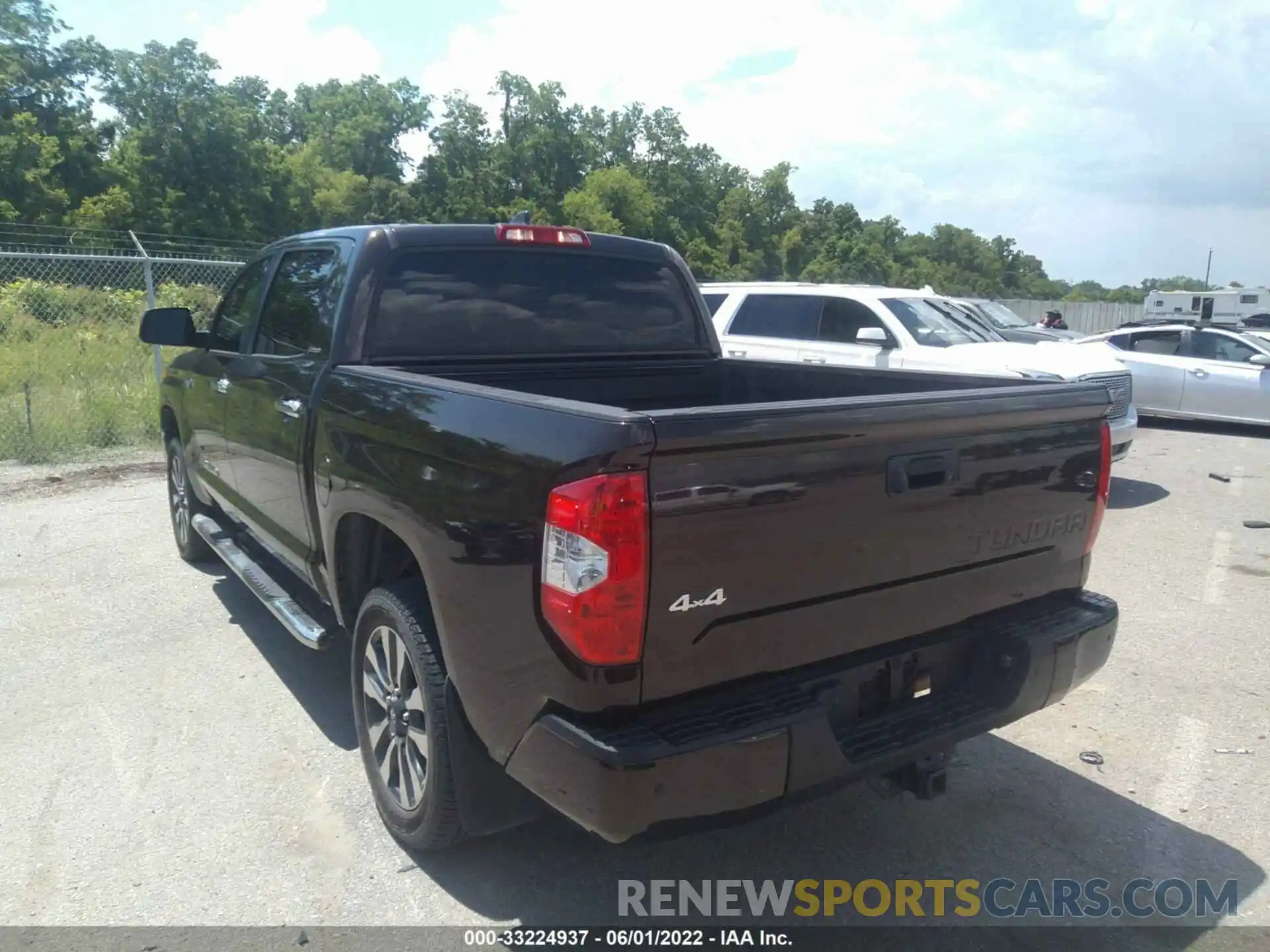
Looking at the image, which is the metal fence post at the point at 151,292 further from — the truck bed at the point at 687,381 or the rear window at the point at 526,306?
the truck bed at the point at 687,381

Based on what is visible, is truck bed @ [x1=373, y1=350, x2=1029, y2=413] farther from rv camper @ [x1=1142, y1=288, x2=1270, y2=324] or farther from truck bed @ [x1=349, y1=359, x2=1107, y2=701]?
rv camper @ [x1=1142, y1=288, x2=1270, y2=324]

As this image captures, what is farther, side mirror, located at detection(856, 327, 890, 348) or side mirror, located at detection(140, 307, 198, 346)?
side mirror, located at detection(856, 327, 890, 348)

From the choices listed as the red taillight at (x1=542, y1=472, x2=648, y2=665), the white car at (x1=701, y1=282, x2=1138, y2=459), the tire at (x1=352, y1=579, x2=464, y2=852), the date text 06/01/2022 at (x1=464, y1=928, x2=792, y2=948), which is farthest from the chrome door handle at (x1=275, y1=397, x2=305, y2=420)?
the white car at (x1=701, y1=282, x2=1138, y2=459)

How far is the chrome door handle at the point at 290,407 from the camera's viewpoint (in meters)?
3.91

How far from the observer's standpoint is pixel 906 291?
36.9ft

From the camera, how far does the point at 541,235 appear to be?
432 cm

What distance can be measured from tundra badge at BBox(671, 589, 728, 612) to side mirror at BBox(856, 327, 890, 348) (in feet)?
26.0

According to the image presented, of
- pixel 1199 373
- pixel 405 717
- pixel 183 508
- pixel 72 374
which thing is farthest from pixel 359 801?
pixel 1199 373

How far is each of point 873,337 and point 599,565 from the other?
8.13 m

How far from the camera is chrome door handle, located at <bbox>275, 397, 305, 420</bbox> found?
391cm

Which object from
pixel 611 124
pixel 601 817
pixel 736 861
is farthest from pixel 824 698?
pixel 611 124

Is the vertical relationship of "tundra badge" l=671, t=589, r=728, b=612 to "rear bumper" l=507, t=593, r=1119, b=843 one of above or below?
above

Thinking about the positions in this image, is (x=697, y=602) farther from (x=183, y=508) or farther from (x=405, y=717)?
(x=183, y=508)

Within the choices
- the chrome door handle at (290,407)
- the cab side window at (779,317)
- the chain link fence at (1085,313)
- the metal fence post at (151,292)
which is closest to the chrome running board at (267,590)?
the chrome door handle at (290,407)
